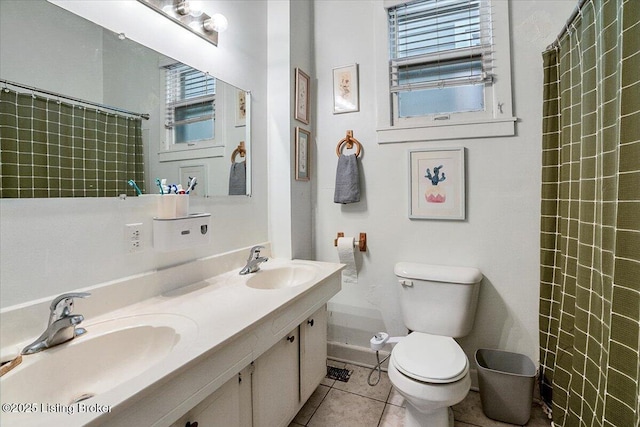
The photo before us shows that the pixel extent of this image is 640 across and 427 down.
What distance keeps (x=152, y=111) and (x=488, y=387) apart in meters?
2.09

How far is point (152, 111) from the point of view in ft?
4.05

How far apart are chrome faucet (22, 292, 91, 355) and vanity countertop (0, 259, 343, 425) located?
0.08 feet

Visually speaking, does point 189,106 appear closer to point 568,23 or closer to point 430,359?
point 430,359

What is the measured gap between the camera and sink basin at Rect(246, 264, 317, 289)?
5.29 ft

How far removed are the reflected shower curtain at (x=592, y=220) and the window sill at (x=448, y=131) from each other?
196mm

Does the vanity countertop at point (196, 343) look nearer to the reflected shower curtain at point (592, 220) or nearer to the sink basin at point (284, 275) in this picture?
the sink basin at point (284, 275)

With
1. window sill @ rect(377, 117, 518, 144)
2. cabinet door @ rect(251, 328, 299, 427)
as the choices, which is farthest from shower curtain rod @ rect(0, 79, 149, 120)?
window sill @ rect(377, 117, 518, 144)

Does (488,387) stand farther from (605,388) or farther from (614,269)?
(614,269)

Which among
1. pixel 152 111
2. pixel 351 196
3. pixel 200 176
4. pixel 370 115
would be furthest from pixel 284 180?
pixel 152 111

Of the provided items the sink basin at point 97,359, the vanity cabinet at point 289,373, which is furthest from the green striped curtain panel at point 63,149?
the vanity cabinet at point 289,373

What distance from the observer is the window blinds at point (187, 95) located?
1.31 m

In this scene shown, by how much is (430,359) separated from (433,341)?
0.18 metres

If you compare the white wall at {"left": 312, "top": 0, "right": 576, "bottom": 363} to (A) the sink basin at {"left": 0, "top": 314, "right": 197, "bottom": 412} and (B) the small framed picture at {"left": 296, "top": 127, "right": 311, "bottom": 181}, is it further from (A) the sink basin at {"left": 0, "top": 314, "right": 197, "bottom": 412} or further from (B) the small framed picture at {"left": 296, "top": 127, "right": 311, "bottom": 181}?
(A) the sink basin at {"left": 0, "top": 314, "right": 197, "bottom": 412}

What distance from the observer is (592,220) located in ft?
3.69
